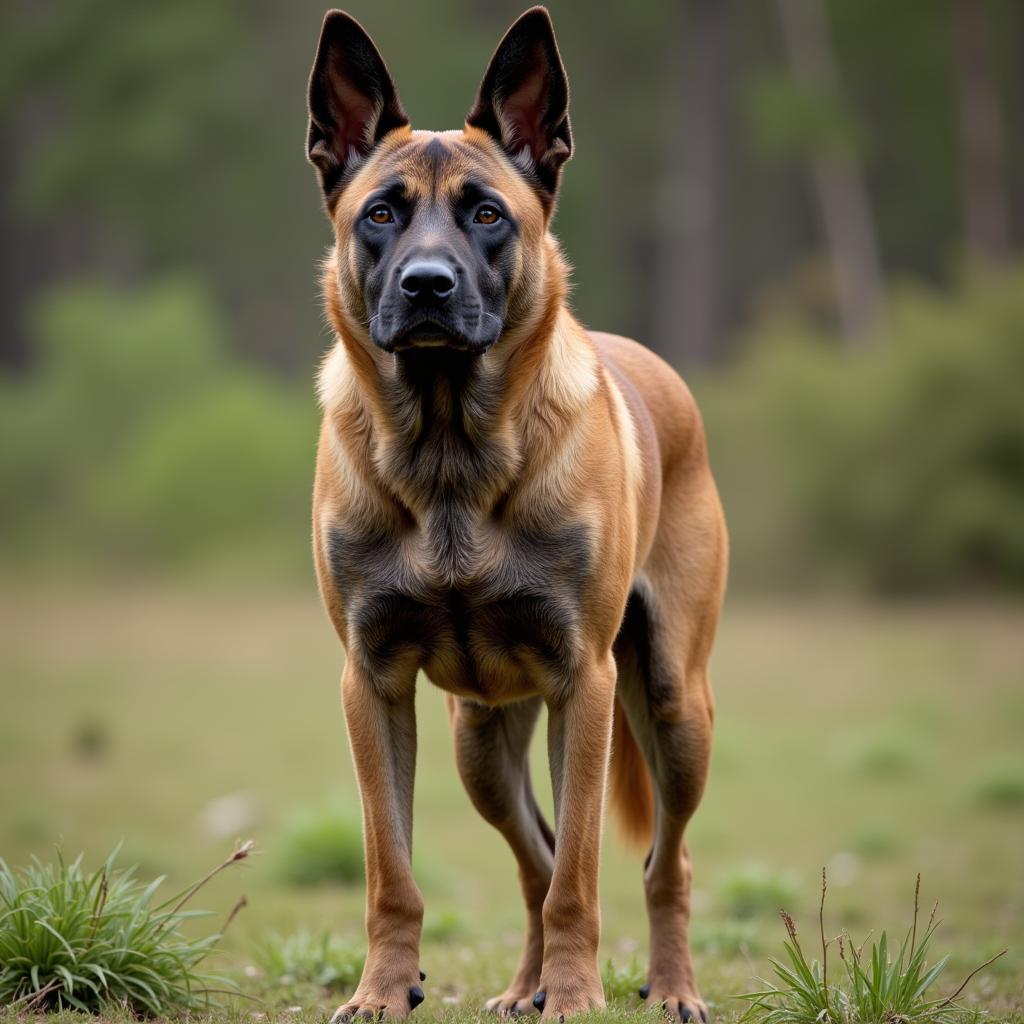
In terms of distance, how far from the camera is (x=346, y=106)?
15.5 ft

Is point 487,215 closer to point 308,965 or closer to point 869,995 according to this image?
point 869,995

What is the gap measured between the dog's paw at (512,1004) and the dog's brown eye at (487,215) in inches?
89.2

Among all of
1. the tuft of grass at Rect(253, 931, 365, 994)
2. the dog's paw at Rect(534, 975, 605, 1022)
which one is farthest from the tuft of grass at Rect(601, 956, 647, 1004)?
the tuft of grass at Rect(253, 931, 365, 994)

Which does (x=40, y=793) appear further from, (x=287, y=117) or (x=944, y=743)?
(x=287, y=117)

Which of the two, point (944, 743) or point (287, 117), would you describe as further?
point (287, 117)

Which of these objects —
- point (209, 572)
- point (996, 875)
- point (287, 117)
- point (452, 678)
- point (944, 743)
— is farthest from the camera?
point (287, 117)

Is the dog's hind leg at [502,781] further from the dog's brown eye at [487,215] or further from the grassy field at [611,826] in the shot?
the dog's brown eye at [487,215]

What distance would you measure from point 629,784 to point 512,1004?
941 mm

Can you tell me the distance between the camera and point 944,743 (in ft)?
38.4

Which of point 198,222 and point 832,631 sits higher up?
point 198,222

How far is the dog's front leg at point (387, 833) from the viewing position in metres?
4.30

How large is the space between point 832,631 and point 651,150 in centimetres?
1771

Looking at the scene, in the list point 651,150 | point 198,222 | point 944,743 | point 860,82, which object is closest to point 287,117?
point 198,222

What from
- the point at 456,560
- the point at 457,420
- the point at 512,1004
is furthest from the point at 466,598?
the point at 512,1004
